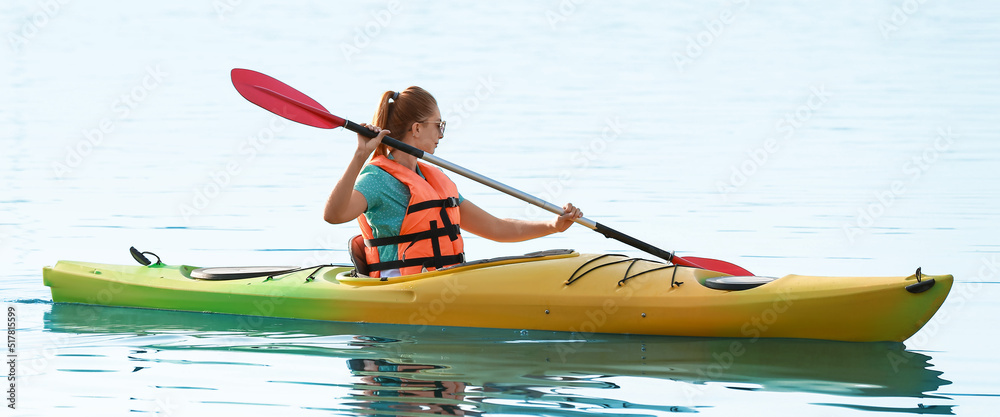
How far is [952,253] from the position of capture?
7.14 m

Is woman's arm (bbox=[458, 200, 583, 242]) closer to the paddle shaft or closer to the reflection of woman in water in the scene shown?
the paddle shaft

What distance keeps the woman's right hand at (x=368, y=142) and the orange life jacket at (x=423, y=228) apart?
0.17 meters

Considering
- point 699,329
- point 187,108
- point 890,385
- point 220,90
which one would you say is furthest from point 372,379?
point 220,90

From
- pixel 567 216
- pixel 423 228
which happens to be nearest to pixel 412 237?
pixel 423 228

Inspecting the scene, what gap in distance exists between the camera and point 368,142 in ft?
15.7

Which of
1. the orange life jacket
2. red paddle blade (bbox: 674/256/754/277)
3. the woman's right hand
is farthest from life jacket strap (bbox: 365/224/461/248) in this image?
red paddle blade (bbox: 674/256/754/277)

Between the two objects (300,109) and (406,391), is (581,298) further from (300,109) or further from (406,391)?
(300,109)

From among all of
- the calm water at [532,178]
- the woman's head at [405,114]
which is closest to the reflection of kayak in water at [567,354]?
the calm water at [532,178]

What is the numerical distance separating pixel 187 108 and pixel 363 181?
12453mm

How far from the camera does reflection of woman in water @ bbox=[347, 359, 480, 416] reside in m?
3.72

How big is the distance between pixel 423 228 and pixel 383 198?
8.3 inches

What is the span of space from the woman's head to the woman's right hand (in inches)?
4.1

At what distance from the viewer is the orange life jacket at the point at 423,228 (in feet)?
16.3

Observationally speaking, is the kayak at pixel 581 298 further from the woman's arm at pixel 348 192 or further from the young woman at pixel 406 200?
the woman's arm at pixel 348 192
